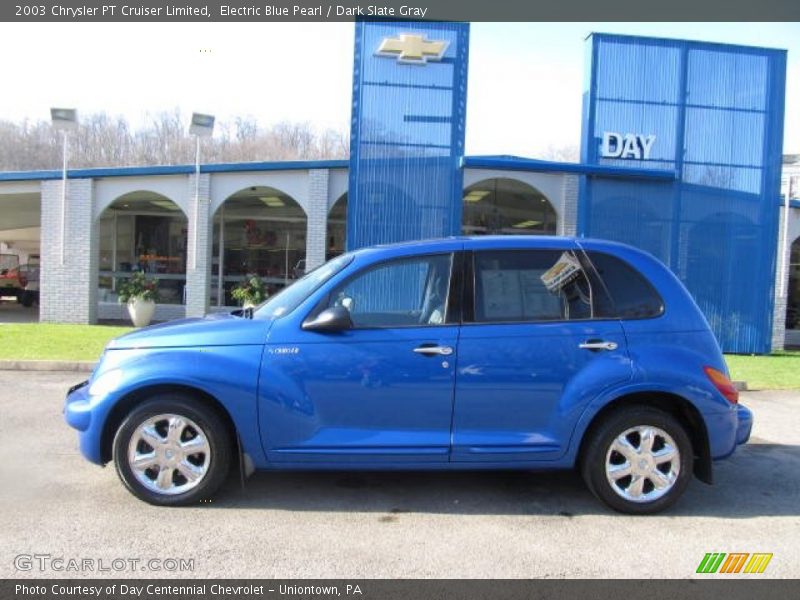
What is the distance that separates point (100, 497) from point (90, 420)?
580 mm

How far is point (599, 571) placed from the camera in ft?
11.9

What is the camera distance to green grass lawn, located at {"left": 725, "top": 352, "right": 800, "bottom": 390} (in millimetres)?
10125

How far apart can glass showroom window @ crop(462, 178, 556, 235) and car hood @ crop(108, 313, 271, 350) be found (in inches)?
535

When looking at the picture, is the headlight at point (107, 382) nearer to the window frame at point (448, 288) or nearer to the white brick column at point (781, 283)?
the window frame at point (448, 288)

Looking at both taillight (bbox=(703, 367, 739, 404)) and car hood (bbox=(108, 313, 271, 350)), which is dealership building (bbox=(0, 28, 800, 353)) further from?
taillight (bbox=(703, 367, 739, 404))

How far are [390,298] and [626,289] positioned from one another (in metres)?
1.65

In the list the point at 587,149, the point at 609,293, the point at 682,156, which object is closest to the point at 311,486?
the point at 609,293

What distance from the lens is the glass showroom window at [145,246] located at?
19.1 m

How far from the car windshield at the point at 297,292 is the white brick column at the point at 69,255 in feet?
41.3

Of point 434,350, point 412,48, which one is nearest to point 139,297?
point 412,48

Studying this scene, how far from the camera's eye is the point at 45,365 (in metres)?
9.90

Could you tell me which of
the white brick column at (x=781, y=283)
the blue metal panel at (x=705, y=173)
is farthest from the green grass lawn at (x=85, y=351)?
the blue metal panel at (x=705, y=173)
